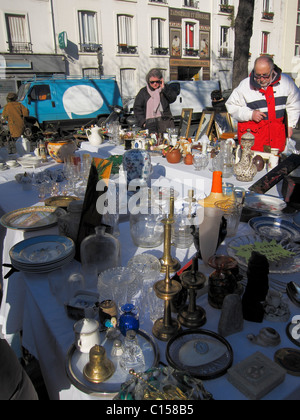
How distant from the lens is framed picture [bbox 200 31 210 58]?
18.6m

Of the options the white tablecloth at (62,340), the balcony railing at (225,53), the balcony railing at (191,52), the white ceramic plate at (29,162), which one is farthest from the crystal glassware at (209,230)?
the balcony railing at (225,53)

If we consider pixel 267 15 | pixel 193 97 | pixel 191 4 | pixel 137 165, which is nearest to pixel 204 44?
pixel 191 4

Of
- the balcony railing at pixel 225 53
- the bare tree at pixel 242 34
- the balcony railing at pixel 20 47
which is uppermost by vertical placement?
the balcony railing at pixel 225 53

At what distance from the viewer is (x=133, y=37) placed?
16.3m

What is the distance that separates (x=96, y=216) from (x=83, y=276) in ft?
1.03

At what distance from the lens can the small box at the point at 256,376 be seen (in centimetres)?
86

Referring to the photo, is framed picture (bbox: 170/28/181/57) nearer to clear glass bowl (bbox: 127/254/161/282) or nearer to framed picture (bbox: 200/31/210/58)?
framed picture (bbox: 200/31/210/58)

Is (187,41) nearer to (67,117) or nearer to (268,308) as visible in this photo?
(67,117)

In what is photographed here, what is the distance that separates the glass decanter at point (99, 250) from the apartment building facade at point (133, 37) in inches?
565

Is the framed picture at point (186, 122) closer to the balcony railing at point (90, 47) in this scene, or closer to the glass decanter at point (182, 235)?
the glass decanter at point (182, 235)

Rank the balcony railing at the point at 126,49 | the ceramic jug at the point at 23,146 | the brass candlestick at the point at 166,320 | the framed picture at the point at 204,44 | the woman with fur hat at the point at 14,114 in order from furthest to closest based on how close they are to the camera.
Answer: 1. the framed picture at the point at 204,44
2. the balcony railing at the point at 126,49
3. the woman with fur hat at the point at 14,114
4. the ceramic jug at the point at 23,146
5. the brass candlestick at the point at 166,320

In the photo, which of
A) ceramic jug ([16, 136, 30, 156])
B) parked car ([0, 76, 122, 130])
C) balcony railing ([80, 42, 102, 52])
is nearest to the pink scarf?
ceramic jug ([16, 136, 30, 156])

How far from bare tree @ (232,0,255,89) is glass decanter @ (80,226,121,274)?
247 inches

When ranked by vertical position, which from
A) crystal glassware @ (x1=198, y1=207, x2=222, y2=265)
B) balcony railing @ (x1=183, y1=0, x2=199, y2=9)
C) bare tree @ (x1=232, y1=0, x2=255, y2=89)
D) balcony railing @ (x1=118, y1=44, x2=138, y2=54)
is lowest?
crystal glassware @ (x1=198, y1=207, x2=222, y2=265)
